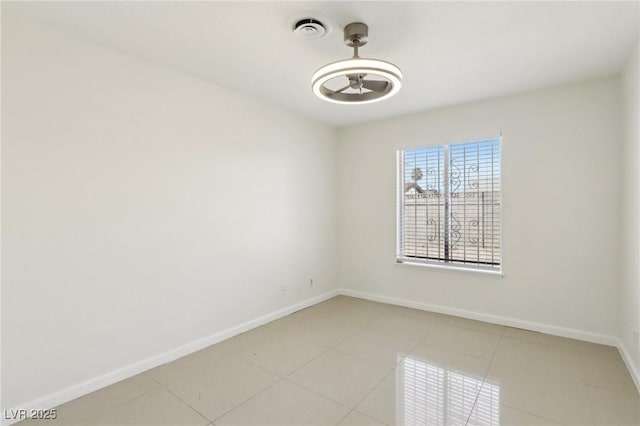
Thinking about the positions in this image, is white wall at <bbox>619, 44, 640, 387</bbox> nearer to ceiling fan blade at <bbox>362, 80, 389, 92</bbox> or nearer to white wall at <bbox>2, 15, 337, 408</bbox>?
ceiling fan blade at <bbox>362, 80, 389, 92</bbox>

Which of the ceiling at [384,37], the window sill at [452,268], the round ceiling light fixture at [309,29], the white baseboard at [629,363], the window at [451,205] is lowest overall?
the white baseboard at [629,363]

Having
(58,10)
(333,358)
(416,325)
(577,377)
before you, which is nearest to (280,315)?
(333,358)

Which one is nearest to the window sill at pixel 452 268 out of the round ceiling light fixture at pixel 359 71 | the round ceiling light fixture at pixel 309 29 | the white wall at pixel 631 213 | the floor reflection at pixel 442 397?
the white wall at pixel 631 213

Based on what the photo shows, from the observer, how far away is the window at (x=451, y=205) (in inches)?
138

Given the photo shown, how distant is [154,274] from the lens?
257cm

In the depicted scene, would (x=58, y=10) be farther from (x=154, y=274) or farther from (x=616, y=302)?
(x=616, y=302)

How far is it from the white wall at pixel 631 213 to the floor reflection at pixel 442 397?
3.88ft

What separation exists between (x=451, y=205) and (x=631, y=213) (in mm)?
1590

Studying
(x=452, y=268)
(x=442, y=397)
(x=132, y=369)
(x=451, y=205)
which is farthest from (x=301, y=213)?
(x=442, y=397)

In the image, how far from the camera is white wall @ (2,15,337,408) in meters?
1.93

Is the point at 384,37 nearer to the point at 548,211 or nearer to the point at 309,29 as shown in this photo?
the point at 309,29

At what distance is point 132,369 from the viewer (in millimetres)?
2404

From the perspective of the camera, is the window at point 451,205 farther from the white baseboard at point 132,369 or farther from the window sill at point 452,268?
the white baseboard at point 132,369

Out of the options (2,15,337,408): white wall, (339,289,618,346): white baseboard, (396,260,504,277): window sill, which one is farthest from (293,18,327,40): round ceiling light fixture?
(339,289,618,346): white baseboard
